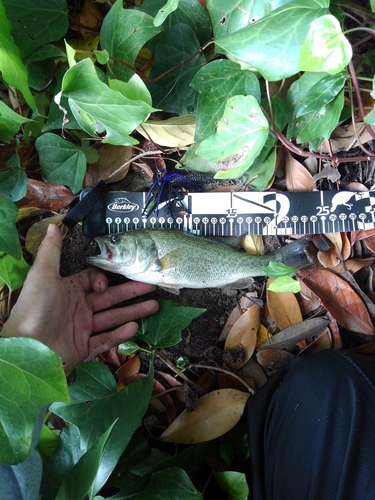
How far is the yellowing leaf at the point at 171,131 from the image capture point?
5.54 ft

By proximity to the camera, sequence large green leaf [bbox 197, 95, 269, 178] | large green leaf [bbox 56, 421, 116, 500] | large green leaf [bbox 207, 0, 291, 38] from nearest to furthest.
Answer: large green leaf [bbox 56, 421, 116, 500]
large green leaf [bbox 207, 0, 291, 38]
large green leaf [bbox 197, 95, 269, 178]

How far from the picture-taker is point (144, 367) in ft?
6.02

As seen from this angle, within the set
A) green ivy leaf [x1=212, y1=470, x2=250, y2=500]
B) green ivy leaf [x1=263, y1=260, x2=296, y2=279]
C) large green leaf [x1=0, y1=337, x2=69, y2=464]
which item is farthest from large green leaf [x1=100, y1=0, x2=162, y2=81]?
green ivy leaf [x1=212, y1=470, x2=250, y2=500]

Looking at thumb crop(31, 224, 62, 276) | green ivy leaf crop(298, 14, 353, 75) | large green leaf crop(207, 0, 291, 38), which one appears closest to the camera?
green ivy leaf crop(298, 14, 353, 75)

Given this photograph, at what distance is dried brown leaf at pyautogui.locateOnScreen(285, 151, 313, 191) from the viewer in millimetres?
1784

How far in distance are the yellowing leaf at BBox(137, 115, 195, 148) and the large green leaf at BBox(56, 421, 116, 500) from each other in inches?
45.9

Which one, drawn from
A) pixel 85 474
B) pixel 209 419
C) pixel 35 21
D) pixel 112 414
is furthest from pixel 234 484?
pixel 35 21

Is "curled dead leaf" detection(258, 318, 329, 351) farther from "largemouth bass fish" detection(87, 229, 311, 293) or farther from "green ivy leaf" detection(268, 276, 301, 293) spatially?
"green ivy leaf" detection(268, 276, 301, 293)

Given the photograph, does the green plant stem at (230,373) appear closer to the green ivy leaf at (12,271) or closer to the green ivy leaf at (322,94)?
the green ivy leaf at (12,271)

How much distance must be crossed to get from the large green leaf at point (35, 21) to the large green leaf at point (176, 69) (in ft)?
1.30

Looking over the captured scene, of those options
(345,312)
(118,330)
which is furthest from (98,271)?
(345,312)

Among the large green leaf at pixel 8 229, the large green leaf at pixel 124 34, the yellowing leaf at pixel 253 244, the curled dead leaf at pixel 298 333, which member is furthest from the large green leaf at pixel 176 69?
the curled dead leaf at pixel 298 333

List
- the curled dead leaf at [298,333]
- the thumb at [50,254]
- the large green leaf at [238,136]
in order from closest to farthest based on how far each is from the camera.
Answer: the large green leaf at [238,136] < the thumb at [50,254] < the curled dead leaf at [298,333]

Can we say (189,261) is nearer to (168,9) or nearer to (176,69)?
(176,69)
